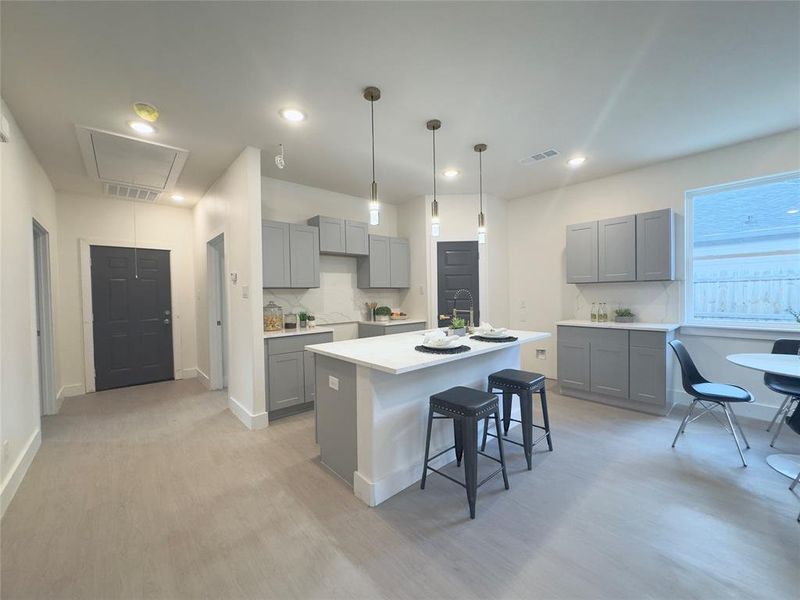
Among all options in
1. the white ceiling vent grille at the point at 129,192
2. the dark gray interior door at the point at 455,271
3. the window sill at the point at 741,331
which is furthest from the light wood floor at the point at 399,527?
the white ceiling vent grille at the point at 129,192

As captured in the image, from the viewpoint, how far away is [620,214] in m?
4.19

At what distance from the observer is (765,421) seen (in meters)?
3.27

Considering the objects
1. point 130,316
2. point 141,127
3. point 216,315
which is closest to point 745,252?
point 141,127

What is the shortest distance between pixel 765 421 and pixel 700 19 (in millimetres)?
3587

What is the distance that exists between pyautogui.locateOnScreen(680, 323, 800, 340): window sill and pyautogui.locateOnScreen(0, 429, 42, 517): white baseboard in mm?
5890

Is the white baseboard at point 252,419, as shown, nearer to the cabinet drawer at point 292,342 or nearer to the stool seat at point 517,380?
the cabinet drawer at point 292,342

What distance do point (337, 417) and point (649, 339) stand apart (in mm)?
3280

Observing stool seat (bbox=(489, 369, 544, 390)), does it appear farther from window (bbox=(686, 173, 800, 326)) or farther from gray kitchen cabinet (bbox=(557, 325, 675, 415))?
window (bbox=(686, 173, 800, 326))

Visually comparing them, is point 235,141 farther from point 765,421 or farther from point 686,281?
point 765,421

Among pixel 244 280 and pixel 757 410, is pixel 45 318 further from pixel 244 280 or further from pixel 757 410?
pixel 757 410

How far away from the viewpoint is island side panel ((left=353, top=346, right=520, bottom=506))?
211 centimetres

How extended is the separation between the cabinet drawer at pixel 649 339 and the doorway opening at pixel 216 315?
502 cm

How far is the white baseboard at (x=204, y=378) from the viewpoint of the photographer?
474cm

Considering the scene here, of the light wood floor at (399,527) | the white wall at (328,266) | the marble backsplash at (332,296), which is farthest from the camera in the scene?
the marble backsplash at (332,296)
